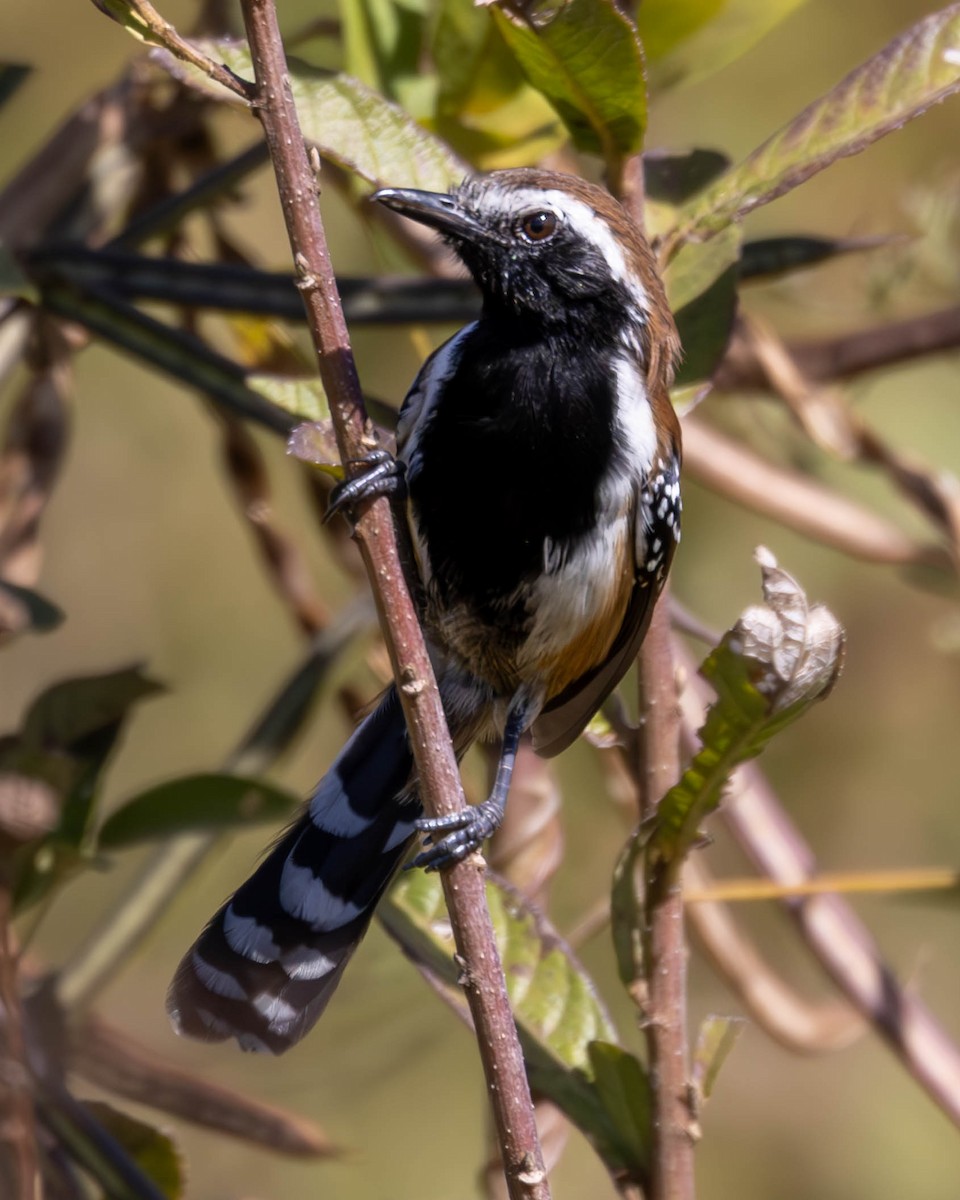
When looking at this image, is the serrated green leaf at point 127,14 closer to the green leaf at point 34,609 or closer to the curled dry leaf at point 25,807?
the green leaf at point 34,609

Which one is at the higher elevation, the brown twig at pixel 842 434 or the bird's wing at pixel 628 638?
the brown twig at pixel 842 434

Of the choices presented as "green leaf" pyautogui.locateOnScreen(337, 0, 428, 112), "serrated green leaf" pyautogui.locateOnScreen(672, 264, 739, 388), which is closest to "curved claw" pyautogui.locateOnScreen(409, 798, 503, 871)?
"serrated green leaf" pyautogui.locateOnScreen(672, 264, 739, 388)

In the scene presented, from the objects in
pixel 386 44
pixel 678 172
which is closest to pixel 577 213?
pixel 678 172

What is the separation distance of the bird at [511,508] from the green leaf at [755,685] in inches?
22.3

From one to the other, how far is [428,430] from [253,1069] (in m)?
1.52

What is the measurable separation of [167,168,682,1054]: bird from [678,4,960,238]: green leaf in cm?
25

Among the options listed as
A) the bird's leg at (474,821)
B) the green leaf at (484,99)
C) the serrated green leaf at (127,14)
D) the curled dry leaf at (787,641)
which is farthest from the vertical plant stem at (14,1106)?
the green leaf at (484,99)

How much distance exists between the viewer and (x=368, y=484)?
63.7 inches

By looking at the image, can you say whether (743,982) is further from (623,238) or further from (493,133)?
(493,133)

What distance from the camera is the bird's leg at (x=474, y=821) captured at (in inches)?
60.5

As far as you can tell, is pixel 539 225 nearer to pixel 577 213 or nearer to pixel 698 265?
pixel 577 213

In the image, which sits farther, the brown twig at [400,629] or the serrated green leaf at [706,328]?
the serrated green leaf at [706,328]

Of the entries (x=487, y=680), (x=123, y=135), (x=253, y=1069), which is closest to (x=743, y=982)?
(x=487, y=680)

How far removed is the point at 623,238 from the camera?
7.46ft
